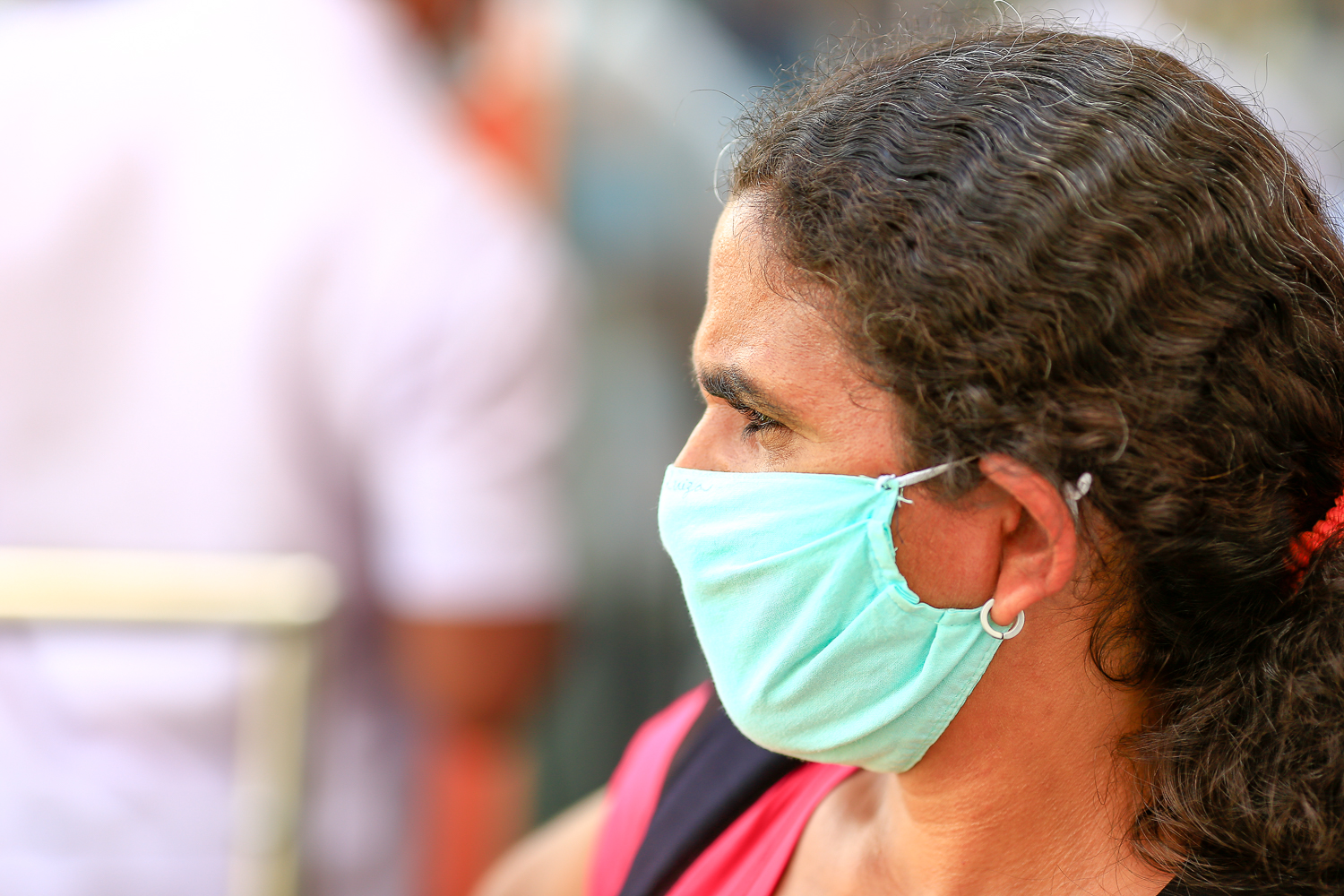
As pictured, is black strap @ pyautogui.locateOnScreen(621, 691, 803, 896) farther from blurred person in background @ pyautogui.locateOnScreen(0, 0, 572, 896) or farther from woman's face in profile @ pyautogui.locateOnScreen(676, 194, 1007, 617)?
blurred person in background @ pyautogui.locateOnScreen(0, 0, 572, 896)

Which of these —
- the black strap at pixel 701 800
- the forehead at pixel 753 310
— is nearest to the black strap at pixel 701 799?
the black strap at pixel 701 800

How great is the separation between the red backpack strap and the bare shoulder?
0.06m

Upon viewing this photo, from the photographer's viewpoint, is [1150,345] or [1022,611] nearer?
[1150,345]

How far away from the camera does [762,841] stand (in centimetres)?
161

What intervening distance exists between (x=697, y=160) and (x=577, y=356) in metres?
0.62

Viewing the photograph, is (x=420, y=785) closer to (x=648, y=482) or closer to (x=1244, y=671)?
(x=648, y=482)

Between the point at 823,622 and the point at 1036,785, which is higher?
the point at 823,622

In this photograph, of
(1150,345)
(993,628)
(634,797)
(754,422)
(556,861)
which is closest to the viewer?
(1150,345)

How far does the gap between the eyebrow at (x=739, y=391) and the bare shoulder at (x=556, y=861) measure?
0.77 m

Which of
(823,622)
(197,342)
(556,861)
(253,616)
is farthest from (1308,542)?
(197,342)

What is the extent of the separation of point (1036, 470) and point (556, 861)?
3.51 feet

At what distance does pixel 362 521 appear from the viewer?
96.4 inches

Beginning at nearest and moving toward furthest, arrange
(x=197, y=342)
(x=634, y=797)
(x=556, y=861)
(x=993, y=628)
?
(x=993, y=628) → (x=634, y=797) → (x=556, y=861) → (x=197, y=342)

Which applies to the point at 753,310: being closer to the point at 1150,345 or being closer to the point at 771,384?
the point at 771,384
